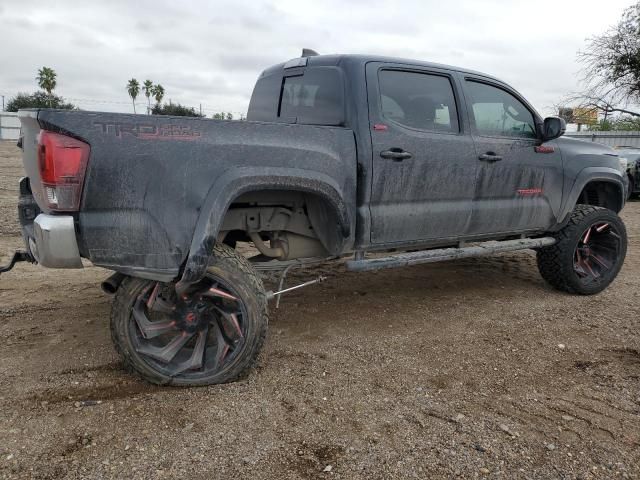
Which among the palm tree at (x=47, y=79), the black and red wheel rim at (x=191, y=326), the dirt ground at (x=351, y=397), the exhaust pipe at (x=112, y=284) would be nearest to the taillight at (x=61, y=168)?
the exhaust pipe at (x=112, y=284)

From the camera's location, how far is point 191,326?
3.00m

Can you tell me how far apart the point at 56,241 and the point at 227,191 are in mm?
899

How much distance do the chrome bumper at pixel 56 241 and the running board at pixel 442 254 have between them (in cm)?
175

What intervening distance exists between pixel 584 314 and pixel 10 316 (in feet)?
15.8

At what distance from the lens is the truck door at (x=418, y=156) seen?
3.49 metres

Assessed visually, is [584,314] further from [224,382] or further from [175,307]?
[175,307]

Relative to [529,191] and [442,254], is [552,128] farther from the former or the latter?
[442,254]

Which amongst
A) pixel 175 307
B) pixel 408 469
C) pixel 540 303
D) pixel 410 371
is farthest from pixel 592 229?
pixel 175 307

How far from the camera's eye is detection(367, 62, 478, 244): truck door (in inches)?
137

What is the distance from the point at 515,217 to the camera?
4.34 meters

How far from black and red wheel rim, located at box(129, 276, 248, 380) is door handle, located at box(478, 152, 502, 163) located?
7.46 ft

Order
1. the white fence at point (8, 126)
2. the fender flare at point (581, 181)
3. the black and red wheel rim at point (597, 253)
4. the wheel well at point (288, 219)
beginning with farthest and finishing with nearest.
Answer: the white fence at point (8, 126) → the black and red wheel rim at point (597, 253) → the fender flare at point (581, 181) → the wheel well at point (288, 219)

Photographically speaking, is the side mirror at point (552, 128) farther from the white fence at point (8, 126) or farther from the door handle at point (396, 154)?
the white fence at point (8, 126)

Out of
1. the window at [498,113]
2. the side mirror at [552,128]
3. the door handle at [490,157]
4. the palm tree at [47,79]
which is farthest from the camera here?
the palm tree at [47,79]
